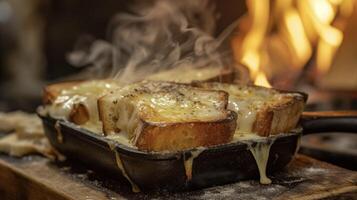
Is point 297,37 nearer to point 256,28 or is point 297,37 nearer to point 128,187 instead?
point 256,28

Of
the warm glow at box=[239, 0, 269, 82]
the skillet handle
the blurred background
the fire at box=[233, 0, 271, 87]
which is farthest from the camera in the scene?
the warm glow at box=[239, 0, 269, 82]

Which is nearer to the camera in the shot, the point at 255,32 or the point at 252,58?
the point at 252,58

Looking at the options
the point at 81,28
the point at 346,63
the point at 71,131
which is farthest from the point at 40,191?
the point at 81,28

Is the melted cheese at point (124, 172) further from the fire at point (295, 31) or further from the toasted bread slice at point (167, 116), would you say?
the fire at point (295, 31)

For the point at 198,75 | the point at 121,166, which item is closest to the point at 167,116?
the point at 121,166

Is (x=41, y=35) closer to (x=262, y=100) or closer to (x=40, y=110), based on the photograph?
(x=40, y=110)

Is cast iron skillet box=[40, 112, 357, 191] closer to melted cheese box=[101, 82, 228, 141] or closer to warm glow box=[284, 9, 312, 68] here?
melted cheese box=[101, 82, 228, 141]

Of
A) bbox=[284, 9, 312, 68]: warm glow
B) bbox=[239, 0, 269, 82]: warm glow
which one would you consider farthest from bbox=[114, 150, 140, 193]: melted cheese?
bbox=[284, 9, 312, 68]: warm glow
